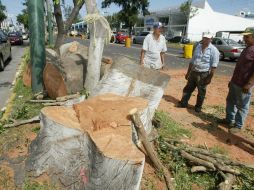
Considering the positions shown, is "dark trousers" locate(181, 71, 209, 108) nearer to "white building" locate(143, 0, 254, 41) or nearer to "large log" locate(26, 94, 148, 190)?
"large log" locate(26, 94, 148, 190)

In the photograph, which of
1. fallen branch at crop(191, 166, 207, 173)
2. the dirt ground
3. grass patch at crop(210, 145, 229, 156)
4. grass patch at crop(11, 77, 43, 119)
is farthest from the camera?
grass patch at crop(11, 77, 43, 119)

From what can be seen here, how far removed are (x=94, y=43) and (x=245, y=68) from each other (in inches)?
113

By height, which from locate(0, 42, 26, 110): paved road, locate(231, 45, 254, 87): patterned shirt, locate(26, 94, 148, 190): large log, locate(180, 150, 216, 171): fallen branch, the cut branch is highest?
locate(231, 45, 254, 87): patterned shirt

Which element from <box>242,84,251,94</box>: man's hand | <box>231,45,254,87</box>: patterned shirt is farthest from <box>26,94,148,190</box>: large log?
<box>231,45,254,87</box>: patterned shirt

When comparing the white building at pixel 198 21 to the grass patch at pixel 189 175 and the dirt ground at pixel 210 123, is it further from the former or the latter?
the grass patch at pixel 189 175

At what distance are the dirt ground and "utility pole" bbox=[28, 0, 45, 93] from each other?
3.11m

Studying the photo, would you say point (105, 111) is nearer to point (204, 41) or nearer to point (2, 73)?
point (204, 41)

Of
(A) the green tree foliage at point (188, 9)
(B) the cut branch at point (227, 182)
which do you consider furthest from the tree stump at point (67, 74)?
(A) the green tree foliage at point (188, 9)

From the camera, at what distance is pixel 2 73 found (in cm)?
1171

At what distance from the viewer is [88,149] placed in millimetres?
3432

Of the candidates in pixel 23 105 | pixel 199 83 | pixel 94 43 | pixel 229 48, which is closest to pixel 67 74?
pixel 94 43

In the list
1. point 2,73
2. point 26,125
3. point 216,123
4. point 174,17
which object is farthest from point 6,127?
Result: point 174,17

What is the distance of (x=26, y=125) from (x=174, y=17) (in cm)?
5638

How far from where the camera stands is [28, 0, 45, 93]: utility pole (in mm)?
6945
